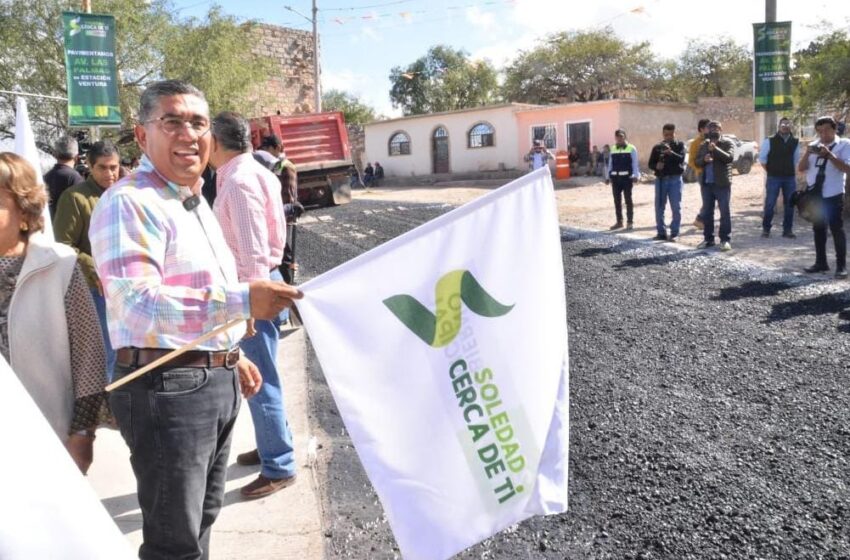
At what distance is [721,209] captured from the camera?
10.4 meters

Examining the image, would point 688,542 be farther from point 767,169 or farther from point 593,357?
point 767,169

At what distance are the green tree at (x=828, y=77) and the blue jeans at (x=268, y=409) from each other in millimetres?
15568

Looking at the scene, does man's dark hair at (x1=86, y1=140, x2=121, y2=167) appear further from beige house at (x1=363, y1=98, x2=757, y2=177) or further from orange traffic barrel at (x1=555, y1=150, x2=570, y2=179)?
beige house at (x1=363, y1=98, x2=757, y2=177)

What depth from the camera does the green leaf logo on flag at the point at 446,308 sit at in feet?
6.86

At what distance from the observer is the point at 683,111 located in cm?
3331

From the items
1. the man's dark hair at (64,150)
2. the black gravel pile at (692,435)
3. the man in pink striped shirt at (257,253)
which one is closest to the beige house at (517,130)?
the black gravel pile at (692,435)

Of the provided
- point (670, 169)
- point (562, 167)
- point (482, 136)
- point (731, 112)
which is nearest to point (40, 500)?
point (670, 169)

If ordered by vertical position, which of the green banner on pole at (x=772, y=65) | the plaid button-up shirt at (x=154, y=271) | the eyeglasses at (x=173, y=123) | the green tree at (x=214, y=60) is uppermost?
the green tree at (x=214, y=60)

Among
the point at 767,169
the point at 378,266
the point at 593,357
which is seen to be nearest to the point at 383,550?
the point at 378,266

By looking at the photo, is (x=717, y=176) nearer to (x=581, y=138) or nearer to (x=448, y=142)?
(x=581, y=138)

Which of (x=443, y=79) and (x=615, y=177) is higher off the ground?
(x=443, y=79)

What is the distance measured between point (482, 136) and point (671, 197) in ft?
75.9

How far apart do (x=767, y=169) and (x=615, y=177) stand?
98.9 inches

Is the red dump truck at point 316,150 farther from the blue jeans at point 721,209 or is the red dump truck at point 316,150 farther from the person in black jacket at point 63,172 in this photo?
the person in black jacket at point 63,172
